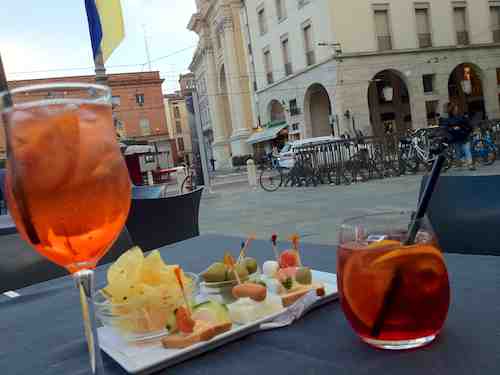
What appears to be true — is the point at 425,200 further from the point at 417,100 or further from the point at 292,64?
the point at 292,64

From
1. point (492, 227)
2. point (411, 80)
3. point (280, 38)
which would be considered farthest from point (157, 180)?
point (492, 227)

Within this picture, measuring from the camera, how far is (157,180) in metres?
24.4

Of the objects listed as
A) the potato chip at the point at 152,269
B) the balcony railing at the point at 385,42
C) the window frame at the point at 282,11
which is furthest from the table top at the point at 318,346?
the window frame at the point at 282,11

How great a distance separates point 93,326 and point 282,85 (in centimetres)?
2553

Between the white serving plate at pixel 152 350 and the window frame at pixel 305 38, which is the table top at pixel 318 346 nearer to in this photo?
the white serving plate at pixel 152 350

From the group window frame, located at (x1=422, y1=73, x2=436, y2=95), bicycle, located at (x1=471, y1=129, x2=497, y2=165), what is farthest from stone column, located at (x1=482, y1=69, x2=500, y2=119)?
bicycle, located at (x1=471, y1=129, x2=497, y2=165)

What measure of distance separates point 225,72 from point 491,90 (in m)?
18.5

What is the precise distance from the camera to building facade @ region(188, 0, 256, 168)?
32.2 meters

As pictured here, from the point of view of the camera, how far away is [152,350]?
2.36ft

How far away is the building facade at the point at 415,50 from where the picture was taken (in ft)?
67.1

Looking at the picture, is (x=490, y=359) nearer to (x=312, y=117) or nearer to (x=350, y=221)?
(x=350, y=221)

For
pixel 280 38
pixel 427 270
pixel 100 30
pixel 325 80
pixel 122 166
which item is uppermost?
pixel 280 38

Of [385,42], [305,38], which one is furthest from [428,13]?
[305,38]

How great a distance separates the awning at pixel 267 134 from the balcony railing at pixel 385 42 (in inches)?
319
